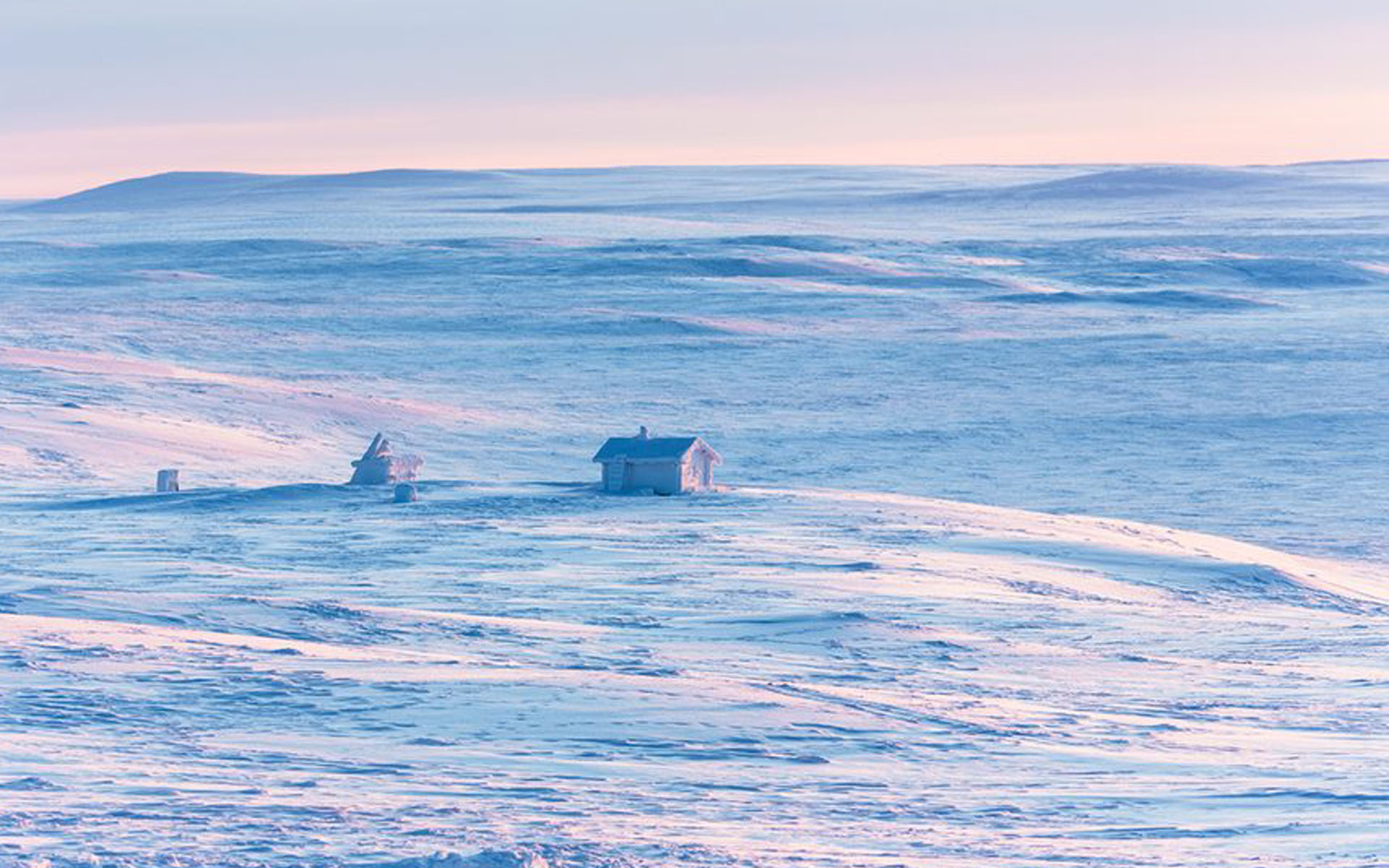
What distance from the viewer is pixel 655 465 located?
25.8 metres

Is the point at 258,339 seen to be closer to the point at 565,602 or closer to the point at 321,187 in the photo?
the point at 565,602

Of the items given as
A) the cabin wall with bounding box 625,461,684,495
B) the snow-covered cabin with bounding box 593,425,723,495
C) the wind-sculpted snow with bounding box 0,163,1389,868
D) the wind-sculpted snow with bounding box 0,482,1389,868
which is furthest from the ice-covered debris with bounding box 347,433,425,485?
the wind-sculpted snow with bounding box 0,482,1389,868

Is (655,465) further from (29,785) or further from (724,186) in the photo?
(724,186)

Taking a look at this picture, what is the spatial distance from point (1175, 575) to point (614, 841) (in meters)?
13.5

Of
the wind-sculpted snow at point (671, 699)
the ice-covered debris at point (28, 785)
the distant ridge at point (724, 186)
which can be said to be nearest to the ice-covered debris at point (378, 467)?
the wind-sculpted snow at point (671, 699)

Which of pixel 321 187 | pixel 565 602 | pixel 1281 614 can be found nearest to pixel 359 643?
pixel 565 602

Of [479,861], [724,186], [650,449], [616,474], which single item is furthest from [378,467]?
[724,186]

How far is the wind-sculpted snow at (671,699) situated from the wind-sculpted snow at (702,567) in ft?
0.16

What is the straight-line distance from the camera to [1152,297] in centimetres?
5447

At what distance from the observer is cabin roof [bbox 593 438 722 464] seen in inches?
1014

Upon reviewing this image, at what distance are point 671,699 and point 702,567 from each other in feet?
26.3

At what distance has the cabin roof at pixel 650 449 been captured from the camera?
25.8 metres

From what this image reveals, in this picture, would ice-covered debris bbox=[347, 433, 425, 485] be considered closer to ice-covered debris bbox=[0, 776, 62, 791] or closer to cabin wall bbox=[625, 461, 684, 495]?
cabin wall bbox=[625, 461, 684, 495]

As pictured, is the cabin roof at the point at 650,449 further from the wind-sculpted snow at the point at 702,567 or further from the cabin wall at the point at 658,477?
the wind-sculpted snow at the point at 702,567
